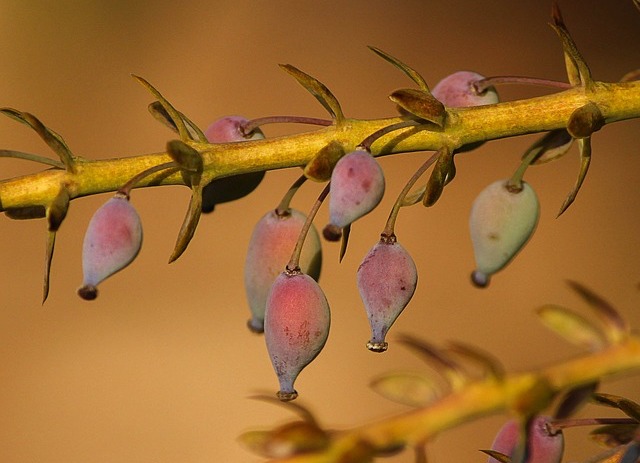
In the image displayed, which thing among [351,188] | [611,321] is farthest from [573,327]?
[351,188]

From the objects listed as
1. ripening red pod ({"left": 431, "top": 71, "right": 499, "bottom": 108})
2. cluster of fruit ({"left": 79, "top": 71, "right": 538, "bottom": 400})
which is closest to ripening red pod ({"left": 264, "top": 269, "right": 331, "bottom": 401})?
cluster of fruit ({"left": 79, "top": 71, "right": 538, "bottom": 400})

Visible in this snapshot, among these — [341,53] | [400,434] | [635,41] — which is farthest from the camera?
[341,53]

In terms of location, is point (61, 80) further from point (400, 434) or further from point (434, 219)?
point (400, 434)

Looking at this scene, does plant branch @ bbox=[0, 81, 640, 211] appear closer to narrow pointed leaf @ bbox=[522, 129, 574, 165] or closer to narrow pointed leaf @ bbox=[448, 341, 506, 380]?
narrow pointed leaf @ bbox=[522, 129, 574, 165]

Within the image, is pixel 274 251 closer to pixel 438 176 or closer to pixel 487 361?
pixel 438 176

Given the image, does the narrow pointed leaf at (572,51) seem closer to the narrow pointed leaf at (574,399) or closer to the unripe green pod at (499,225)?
the unripe green pod at (499,225)

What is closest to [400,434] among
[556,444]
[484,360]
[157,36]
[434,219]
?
[484,360]
